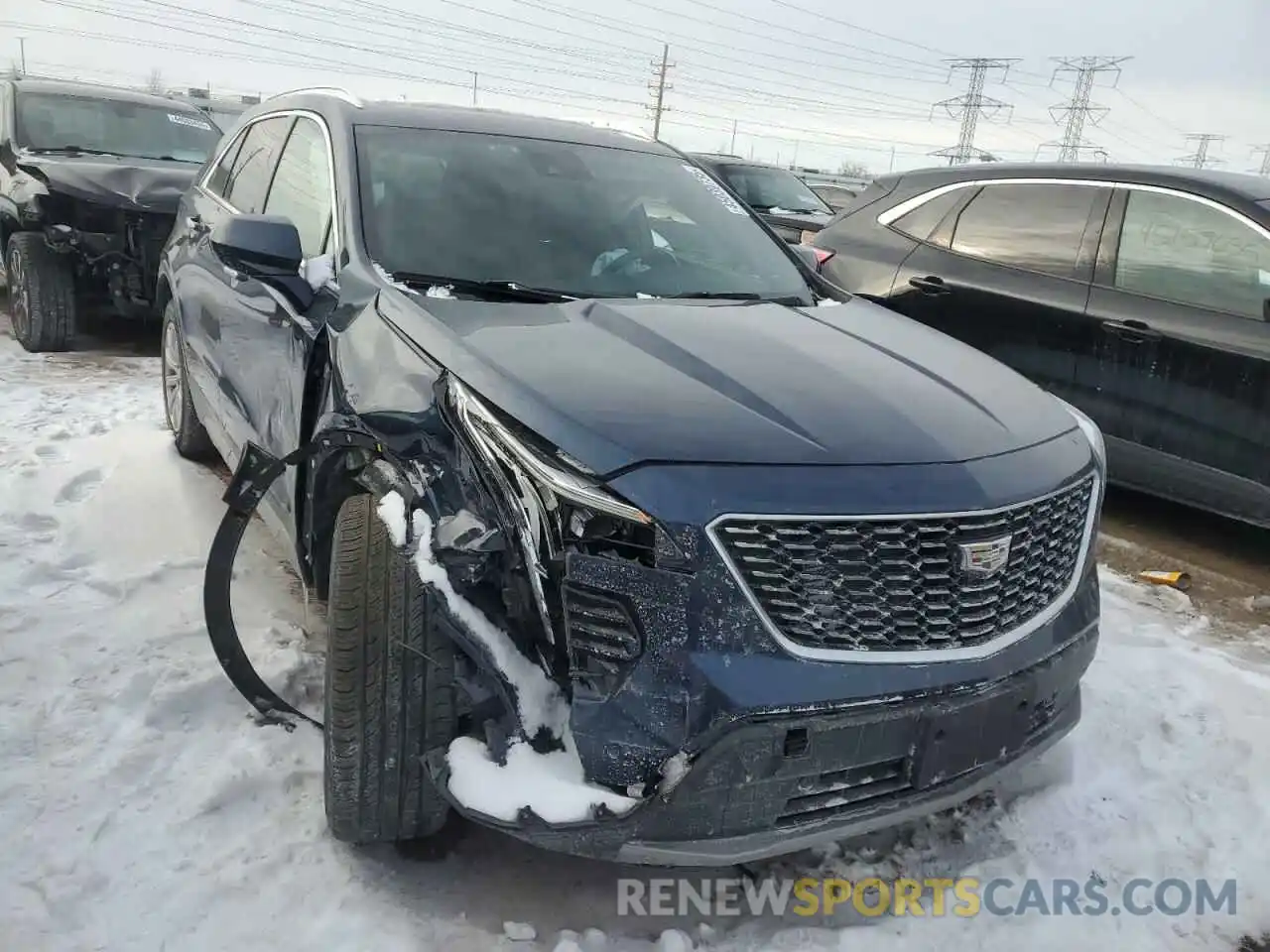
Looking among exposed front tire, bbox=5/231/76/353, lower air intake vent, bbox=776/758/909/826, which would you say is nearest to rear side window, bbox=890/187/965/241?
lower air intake vent, bbox=776/758/909/826

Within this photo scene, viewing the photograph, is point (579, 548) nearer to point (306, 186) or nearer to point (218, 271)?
point (306, 186)

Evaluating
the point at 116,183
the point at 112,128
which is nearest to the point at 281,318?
the point at 116,183

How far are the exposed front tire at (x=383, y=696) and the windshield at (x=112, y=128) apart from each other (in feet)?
21.5

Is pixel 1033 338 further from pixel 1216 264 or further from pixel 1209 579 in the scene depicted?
pixel 1209 579

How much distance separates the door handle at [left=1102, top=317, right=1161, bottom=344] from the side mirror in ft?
11.8

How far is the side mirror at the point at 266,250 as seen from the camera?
270cm

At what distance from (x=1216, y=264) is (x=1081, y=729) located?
2.54 m

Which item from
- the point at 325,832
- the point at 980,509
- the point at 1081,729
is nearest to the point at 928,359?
the point at 980,509

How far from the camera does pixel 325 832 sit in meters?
2.38

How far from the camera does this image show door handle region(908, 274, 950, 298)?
532 centimetres

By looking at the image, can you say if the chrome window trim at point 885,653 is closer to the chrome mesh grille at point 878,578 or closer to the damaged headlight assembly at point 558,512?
the chrome mesh grille at point 878,578

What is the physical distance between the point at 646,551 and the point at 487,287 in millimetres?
1176

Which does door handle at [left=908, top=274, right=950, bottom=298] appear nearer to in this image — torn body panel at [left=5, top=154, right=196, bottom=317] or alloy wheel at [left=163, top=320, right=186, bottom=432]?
alloy wheel at [left=163, top=320, right=186, bottom=432]

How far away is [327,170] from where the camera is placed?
10.1 feet
